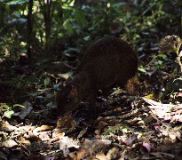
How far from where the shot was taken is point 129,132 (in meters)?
4.86

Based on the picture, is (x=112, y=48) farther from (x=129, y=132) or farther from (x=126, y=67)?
(x=129, y=132)

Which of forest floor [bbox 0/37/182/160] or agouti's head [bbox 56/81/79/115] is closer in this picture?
forest floor [bbox 0/37/182/160]

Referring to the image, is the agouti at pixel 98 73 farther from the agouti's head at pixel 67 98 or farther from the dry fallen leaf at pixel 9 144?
the dry fallen leaf at pixel 9 144

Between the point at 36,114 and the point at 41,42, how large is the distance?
2.08m

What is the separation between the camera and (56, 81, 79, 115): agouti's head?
529 cm

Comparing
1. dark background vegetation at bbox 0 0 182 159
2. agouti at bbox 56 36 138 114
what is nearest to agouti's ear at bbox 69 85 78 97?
agouti at bbox 56 36 138 114

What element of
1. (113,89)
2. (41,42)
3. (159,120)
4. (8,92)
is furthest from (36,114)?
(41,42)

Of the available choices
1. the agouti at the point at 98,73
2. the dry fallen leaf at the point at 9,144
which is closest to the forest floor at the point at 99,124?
the dry fallen leaf at the point at 9,144

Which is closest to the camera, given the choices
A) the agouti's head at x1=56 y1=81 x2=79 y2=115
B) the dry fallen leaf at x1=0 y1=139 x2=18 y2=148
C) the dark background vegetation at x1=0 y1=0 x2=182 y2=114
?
the dry fallen leaf at x1=0 y1=139 x2=18 y2=148

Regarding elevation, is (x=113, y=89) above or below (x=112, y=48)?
below

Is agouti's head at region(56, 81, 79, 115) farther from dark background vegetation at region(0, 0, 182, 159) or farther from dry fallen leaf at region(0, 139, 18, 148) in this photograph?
dry fallen leaf at region(0, 139, 18, 148)

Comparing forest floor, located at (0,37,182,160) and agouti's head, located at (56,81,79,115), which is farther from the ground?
agouti's head, located at (56,81,79,115)

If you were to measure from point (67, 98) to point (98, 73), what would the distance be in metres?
0.61

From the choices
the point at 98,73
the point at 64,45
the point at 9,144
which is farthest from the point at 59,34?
the point at 9,144
